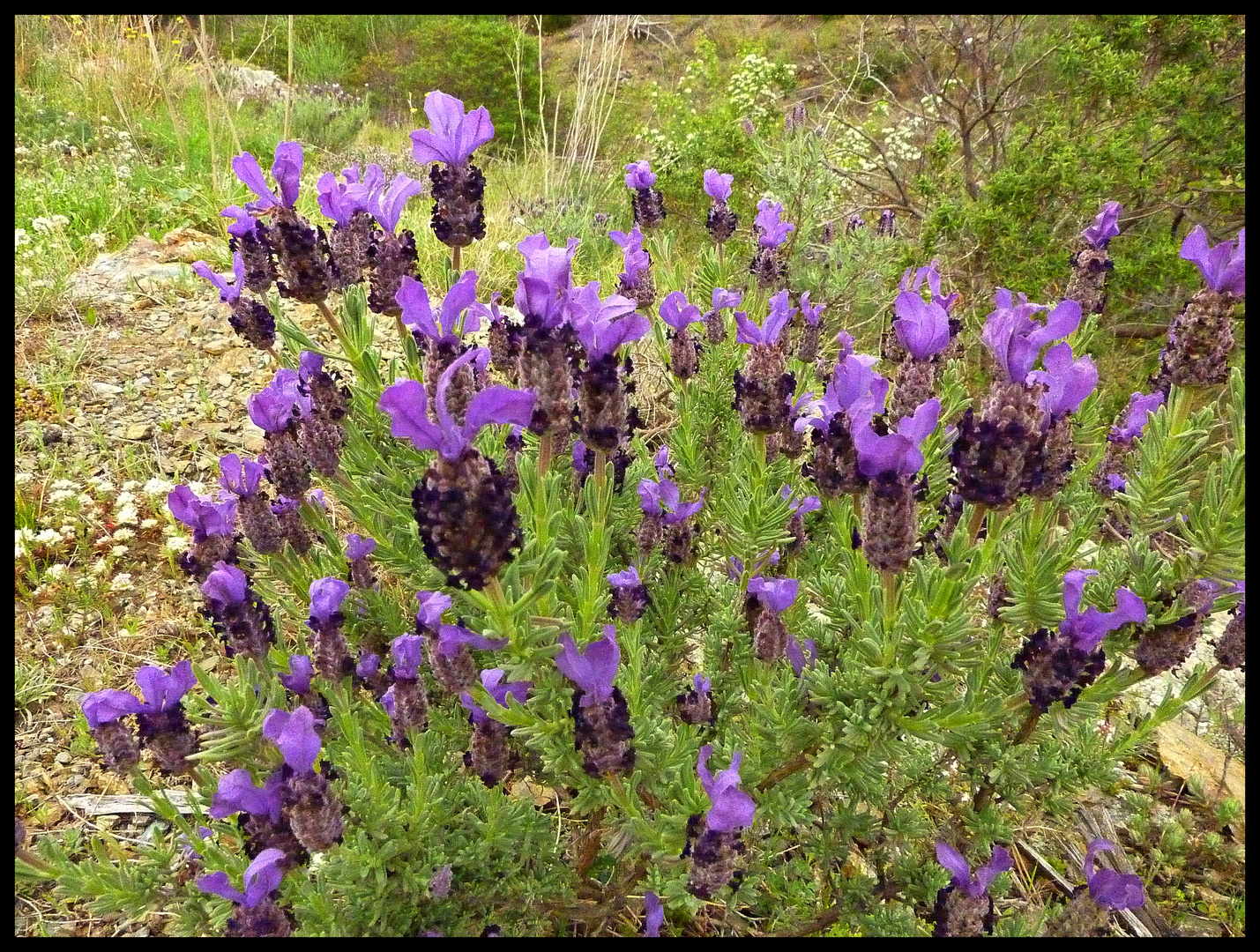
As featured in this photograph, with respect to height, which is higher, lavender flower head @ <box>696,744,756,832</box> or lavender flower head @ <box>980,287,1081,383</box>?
lavender flower head @ <box>980,287,1081,383</box>

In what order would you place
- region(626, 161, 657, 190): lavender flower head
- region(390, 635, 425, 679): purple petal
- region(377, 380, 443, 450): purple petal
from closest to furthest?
region(377, 380, 443, 450): purple petal < region(390, 635, 425, 679): purple petal < region(626, 161, 657, 190): lavender flower head

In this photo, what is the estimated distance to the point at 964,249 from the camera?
14.7ft

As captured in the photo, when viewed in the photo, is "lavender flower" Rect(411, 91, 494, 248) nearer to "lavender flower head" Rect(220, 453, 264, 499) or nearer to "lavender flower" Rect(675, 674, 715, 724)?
"lavender flower head" Rect(220, 453, 264, 499)

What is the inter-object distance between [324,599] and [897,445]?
1.21m

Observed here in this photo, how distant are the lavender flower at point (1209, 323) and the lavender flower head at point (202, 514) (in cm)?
216

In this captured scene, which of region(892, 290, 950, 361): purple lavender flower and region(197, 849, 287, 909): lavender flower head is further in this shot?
region(892, 290, 950, 361): purple lavender flower

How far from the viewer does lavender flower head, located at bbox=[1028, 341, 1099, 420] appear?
4.33 ft

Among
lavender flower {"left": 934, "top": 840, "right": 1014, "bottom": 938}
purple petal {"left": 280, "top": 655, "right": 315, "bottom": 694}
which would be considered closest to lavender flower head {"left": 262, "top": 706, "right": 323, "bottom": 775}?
purple petal {"left": 280, "top": 655, "right": 315, "bottom": 694}

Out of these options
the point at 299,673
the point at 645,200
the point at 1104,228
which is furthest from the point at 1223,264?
the point at 299,673

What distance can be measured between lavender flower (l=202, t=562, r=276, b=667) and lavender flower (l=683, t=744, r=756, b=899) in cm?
106

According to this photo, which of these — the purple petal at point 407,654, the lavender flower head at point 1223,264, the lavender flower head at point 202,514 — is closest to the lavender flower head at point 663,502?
the purple petal at point 407,654

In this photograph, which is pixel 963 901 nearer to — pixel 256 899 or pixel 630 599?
pixel 630 599

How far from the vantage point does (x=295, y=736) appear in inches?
54.7
